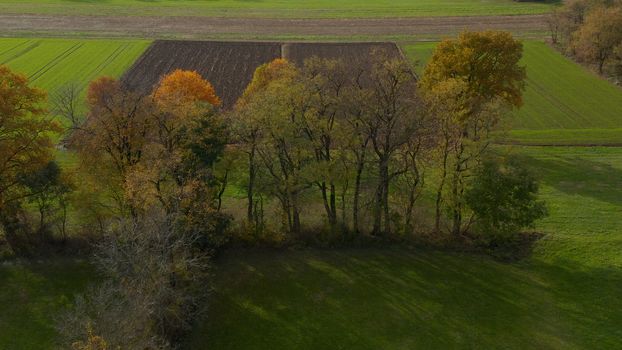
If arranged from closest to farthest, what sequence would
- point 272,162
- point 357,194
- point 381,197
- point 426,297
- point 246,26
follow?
point 426,297
point 272,162
point 357,194
point 381,197
point 246,26

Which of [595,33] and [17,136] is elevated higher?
[595,33]

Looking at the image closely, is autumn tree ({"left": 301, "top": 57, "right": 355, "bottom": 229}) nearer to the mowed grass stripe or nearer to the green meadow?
the green meadow

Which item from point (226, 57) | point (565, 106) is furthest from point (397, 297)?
point (226, 57)

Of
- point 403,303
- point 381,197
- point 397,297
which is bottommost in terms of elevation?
point 403,303

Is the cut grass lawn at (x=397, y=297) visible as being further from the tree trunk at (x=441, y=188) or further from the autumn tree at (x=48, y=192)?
the autumn tree at (x=48, y=192)

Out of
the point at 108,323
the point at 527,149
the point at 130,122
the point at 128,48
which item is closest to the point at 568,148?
the point at 527,149

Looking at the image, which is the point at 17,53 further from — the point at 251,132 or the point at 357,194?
the point at 357,194
